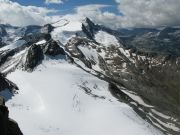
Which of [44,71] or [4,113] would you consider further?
[44,71]

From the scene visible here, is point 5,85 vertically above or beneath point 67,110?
above

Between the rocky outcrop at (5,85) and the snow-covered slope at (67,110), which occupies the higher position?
the rocky outcrop at (5,85)

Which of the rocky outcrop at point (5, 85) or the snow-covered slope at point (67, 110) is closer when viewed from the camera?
the snow-covered slope at point (67, 110)

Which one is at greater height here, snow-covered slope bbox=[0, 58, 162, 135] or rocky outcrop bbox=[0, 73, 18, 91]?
rocky outcrop bbox=[0, 73, 18, 91]

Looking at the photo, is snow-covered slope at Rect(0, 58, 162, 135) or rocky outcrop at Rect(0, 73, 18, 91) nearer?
snow-covered slope at Rect(0, 58, 162, 135)

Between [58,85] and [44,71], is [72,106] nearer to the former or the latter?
[58,85]

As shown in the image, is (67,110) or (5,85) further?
(5,85)

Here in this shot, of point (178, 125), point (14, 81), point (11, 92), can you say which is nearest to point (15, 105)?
point (11, 92)

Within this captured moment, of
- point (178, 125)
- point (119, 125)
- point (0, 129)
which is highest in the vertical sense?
point (0, 129)
